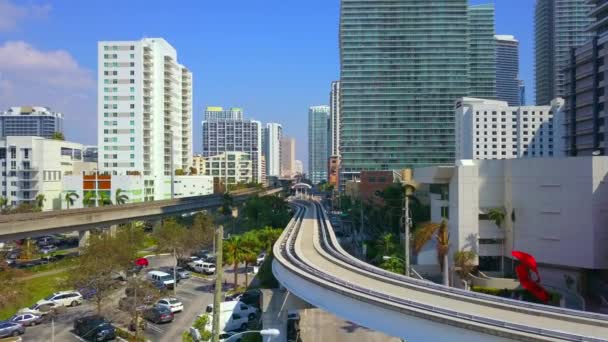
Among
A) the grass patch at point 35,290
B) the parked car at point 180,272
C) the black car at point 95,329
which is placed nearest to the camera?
the black car at point 95,329

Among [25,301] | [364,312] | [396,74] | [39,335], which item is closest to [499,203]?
[364,312]

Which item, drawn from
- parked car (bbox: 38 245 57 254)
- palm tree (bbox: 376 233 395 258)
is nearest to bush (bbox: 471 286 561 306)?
palm tree (bbox: 376 233 395 258)

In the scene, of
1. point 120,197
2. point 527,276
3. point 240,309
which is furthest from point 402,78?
point 240,309

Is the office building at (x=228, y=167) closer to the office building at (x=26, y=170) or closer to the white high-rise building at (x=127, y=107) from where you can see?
the white high-rise building at (x=127, y=107)

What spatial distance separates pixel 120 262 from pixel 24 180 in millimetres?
57015

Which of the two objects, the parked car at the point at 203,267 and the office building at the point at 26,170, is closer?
the parked car at the point at 203,267

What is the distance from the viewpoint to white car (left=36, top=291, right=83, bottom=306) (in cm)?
3750

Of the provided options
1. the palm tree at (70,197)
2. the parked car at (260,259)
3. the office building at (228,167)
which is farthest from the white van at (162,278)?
the office building at (228,167)

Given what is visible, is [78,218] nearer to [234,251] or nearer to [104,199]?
[234,251]

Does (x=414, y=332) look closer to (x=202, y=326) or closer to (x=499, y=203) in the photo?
(x=202, y=326)

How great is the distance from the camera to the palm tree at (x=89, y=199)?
3295 inches

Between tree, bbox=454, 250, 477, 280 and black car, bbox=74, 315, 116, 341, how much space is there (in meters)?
26.7

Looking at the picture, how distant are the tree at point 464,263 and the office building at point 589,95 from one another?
41846 mm

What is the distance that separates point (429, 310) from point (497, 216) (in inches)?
1117
